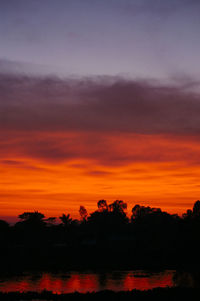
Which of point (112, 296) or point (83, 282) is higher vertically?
point (83, 282)

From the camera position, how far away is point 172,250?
274 feet

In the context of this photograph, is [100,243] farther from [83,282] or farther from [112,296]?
[112,296]

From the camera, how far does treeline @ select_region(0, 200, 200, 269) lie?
2832 inches

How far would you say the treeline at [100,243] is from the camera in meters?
71.9


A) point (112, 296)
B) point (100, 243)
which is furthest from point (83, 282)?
point (100, 243)

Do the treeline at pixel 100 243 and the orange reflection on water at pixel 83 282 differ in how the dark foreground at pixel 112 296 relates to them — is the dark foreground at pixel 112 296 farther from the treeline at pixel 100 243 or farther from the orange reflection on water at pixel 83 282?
the treeline at pixel 100 243

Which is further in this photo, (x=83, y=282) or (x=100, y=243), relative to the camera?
(x=100, y=243)

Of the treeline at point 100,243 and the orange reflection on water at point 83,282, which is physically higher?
the treeline at point 100,243

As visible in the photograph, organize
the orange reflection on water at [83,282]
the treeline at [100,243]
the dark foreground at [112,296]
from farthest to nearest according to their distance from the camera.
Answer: the treeline at [100,243]
the orange reflection on water at [83,282]
the dark foreground at [112,296]

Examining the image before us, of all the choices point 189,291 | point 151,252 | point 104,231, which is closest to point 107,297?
point 189,291

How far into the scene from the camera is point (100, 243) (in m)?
103

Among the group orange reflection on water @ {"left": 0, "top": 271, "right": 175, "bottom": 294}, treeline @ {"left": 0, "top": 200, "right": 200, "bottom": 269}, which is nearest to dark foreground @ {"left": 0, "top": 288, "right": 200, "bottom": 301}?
orange reflection on water @ {"left": 0, "top": 271, "right": 175, "bottom": 294}

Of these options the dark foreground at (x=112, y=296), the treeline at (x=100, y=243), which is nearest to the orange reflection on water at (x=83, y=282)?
the dark foreground at (x=112, y=296)

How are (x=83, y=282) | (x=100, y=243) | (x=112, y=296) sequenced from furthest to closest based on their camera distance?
(x=100, y=243) < (x=83, y=282) < (x=112, y=296)
